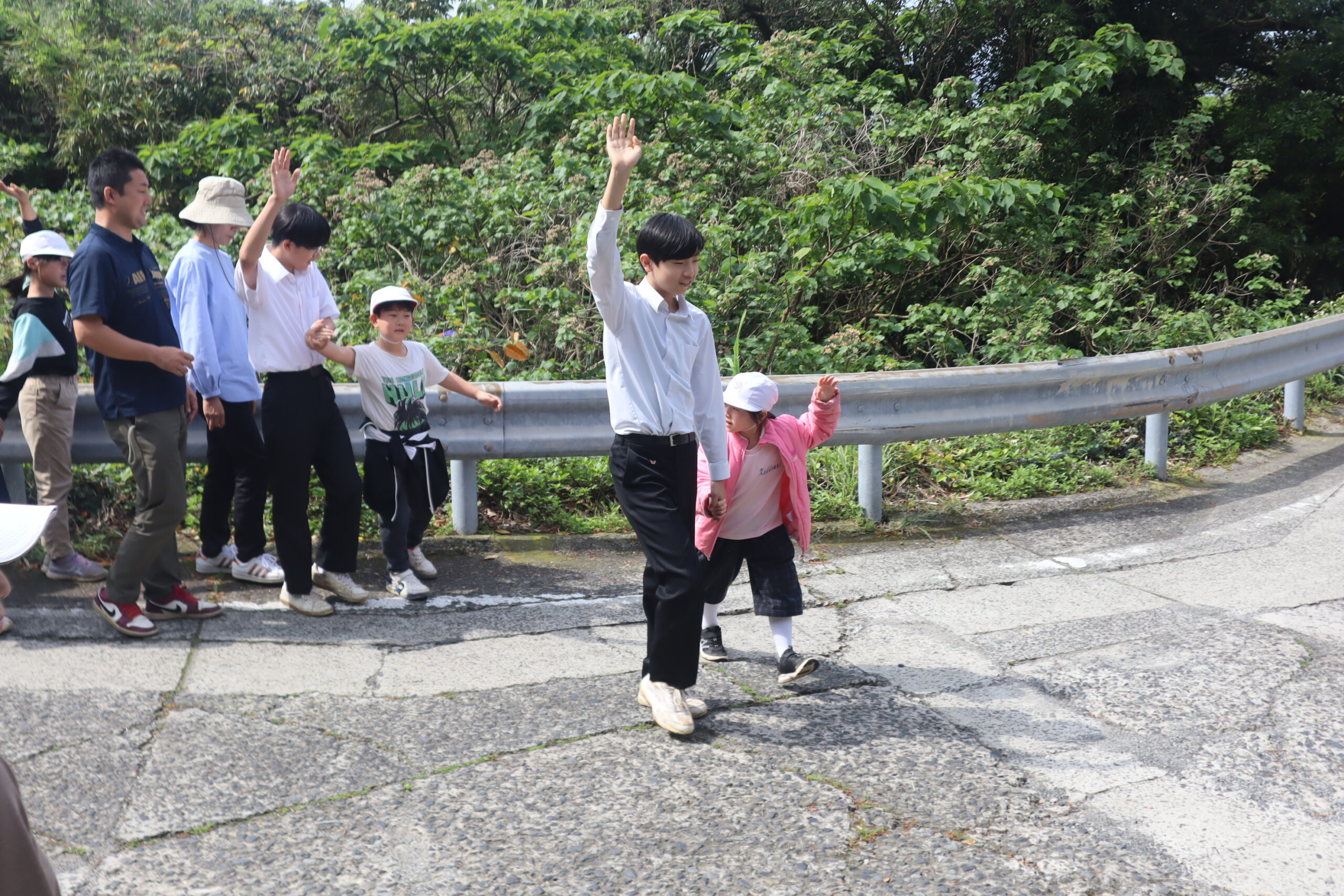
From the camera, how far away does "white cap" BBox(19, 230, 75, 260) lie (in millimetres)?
4711

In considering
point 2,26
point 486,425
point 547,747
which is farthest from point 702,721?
point 2,26

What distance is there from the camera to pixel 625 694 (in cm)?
380

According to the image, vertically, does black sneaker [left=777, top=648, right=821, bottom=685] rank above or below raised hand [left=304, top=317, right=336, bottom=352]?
below

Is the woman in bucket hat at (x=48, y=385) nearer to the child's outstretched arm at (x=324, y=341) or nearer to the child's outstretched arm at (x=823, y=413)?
the child's outstretched arm at (x=324, y=341)

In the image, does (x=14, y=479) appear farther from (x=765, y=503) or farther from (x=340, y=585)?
(x=765, y=503)

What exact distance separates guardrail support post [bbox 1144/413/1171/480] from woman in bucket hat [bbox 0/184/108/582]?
596 centimetres

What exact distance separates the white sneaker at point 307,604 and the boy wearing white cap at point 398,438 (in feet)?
1.08

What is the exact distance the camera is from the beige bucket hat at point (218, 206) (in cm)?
468

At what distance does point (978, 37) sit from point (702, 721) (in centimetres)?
1108

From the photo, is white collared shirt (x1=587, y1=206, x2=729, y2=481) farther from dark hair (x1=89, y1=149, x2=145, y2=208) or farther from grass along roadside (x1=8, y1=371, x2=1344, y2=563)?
grass along roadside (x1=8, y1=371, x2=1344, y2=563)

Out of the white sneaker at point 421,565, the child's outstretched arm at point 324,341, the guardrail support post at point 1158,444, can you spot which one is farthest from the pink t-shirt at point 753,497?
the guardrail support post at point 1158,444

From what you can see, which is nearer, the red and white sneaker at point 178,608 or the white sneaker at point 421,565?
the red and white sneaker at point 178,608

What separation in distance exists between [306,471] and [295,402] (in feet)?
0.97

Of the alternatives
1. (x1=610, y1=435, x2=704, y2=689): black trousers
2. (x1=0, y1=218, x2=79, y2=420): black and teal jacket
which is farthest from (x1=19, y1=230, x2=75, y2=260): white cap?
(x1=610, y1=435, x2=704, y2=689): black trousers
